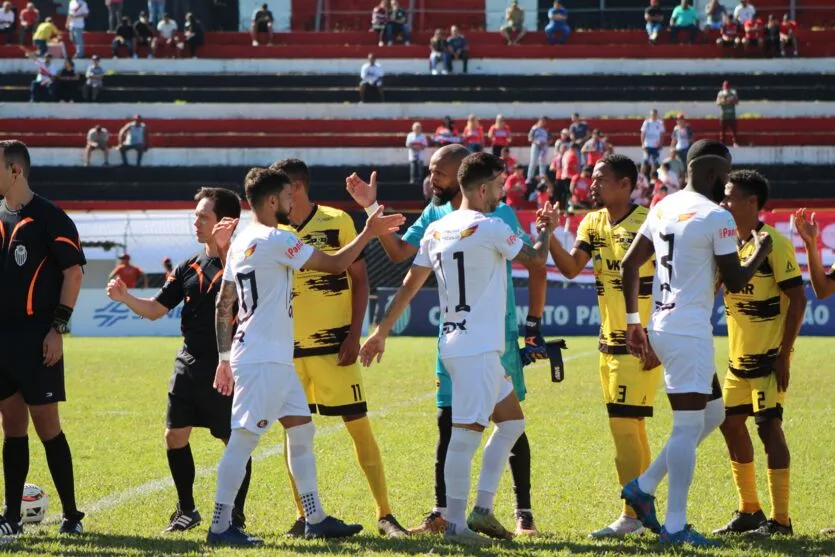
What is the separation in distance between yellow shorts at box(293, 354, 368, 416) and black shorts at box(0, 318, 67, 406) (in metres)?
1.39

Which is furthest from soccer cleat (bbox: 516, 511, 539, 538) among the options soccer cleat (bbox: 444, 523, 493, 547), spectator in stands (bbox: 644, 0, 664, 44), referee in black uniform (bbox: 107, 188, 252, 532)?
spectator in stands (bbox: 644, 0, 664, 44)

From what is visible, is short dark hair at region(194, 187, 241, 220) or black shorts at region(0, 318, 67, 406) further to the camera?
short dark hair at region(194, 187, 241, 220)

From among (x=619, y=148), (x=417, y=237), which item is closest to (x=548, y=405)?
(x=417, y=237)

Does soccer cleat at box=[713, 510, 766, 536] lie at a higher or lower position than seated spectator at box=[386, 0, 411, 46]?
lower

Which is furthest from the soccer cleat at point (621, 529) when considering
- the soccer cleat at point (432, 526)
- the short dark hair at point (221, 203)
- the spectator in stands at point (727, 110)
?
the spectator in stands at point (727, 110)

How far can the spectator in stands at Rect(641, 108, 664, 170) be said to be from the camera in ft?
106

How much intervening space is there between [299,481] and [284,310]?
37.5 inches

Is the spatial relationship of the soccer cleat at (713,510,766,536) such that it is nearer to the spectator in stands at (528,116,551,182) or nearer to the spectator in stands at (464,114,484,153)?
the spectator in stands at (528,116,551,182)

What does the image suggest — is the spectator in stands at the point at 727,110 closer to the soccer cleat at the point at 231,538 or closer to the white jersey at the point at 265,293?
the white jersey at the point at 265,293

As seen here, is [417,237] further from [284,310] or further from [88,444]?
[88,444]

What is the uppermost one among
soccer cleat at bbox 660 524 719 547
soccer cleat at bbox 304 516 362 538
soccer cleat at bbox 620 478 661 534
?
soccer cleat at bbox 620 478 661 534

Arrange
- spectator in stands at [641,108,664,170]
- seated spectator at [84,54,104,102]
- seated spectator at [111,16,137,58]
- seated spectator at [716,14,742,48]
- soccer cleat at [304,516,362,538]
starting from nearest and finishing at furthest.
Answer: soccer cleat at [304,516,362,538] → spectator in stands at [641,108,664,170] → seated spectator at [84,54,104,102] → seated spectator at [716,14,742,48] → seated spectator at [111,16,137,58]

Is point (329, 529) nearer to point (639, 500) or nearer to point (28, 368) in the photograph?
point (639, 500)

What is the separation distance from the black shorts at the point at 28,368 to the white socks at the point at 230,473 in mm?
1215
